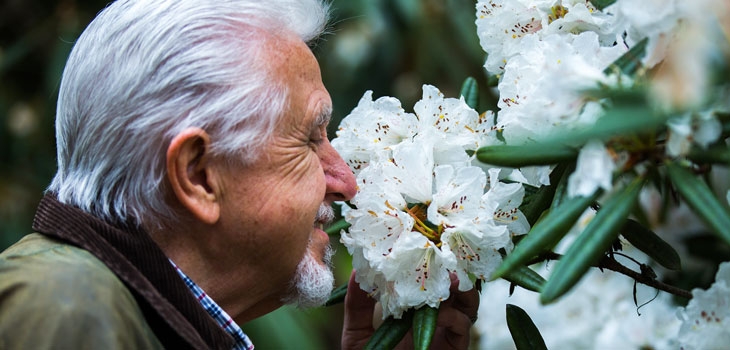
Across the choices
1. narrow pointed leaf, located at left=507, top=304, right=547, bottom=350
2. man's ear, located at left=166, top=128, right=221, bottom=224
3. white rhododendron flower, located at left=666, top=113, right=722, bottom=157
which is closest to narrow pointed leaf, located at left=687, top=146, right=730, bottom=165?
white rhododendron flower, located at left=666, top=113, right=722, bottom=157

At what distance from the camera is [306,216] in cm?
149

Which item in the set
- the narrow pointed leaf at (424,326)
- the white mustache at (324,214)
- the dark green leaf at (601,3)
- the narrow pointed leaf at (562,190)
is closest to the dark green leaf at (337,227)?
the white mustache at (324,214)

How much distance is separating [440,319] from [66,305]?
2.34 feet

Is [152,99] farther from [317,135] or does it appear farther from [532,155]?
[532,155]

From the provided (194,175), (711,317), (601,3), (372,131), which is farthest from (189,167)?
(711,317)

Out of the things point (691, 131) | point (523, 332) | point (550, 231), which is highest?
point (691, 131)

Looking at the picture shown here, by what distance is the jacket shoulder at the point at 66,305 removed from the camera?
1108mm

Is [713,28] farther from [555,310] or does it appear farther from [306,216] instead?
[555,310]

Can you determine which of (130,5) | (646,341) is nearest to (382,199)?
(130,5)

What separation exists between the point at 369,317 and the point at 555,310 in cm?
93

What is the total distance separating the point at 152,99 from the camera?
138 centimetres

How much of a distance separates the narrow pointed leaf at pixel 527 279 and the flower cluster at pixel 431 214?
6cm

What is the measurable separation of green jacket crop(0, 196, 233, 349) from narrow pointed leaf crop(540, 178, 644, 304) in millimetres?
565

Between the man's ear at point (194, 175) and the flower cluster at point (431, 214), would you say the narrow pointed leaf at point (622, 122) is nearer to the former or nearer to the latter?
the flower cluster at point (431, 214)
